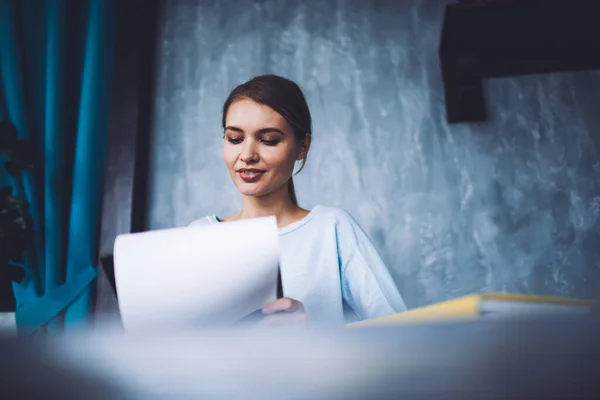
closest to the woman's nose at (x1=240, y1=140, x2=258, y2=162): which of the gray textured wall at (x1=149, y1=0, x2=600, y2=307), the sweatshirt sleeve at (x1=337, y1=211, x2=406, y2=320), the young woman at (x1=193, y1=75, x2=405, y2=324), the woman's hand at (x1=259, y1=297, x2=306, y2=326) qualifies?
the young woman at (x1=193, y1=75, x2=405, y2=324)

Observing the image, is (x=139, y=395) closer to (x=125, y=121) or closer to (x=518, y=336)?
(x=518, y=336)

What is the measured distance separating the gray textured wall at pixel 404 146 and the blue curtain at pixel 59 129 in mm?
196

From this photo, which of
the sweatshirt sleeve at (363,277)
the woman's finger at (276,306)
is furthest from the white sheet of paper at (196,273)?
the sweatshirt sleeve at (363,277)

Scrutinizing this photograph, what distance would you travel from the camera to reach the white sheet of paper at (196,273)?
0.48 metres

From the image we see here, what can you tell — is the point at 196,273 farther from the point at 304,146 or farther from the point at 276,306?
the point at 304,146

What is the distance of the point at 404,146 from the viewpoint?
138 centimetres

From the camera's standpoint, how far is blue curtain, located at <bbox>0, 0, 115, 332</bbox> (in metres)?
1.28

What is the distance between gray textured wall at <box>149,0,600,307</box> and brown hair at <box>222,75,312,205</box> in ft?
0.85

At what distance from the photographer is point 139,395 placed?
17cm

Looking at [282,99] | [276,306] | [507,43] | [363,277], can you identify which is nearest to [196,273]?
[276,306]

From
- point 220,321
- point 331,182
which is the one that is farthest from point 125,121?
point 220,321

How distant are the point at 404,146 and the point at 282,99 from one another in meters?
0.45

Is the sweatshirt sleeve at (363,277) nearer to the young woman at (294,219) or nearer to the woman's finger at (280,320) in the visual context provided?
the young woman at (294,219)

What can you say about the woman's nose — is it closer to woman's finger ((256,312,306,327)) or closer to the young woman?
the young woman
